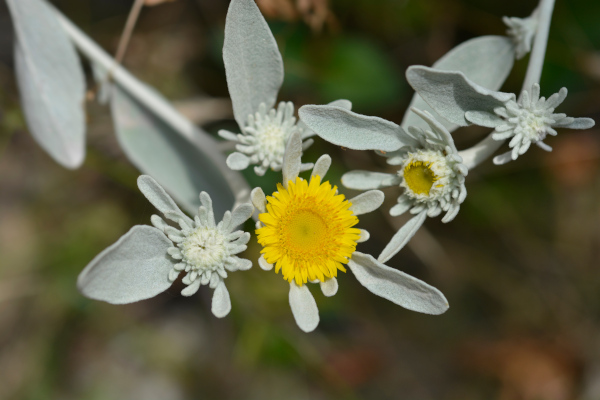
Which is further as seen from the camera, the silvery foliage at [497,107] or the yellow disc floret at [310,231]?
the yellow disc floret at [310,231]

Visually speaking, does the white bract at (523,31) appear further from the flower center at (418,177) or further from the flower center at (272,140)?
the flower center at (272,140)

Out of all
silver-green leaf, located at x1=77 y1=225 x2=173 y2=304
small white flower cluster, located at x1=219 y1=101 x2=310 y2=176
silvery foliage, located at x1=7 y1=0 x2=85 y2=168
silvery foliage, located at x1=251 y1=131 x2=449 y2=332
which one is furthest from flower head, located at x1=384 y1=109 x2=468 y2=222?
silvery foliage, located at x1=7 y1=0 x2=85 y2=168

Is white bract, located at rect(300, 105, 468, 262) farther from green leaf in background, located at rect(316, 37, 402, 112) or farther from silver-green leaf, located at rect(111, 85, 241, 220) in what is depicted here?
green leaf in background, located at rect(316, 37, 402, 112)

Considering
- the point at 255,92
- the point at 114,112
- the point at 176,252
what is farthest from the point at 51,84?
the point at 176,252

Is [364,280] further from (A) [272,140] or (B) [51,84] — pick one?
(B) [51,84]

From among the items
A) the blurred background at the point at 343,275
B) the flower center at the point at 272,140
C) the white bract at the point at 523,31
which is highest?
the white bract at the point at 523,31

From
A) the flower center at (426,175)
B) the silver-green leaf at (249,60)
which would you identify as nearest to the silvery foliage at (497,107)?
the flower center at (426,175)
